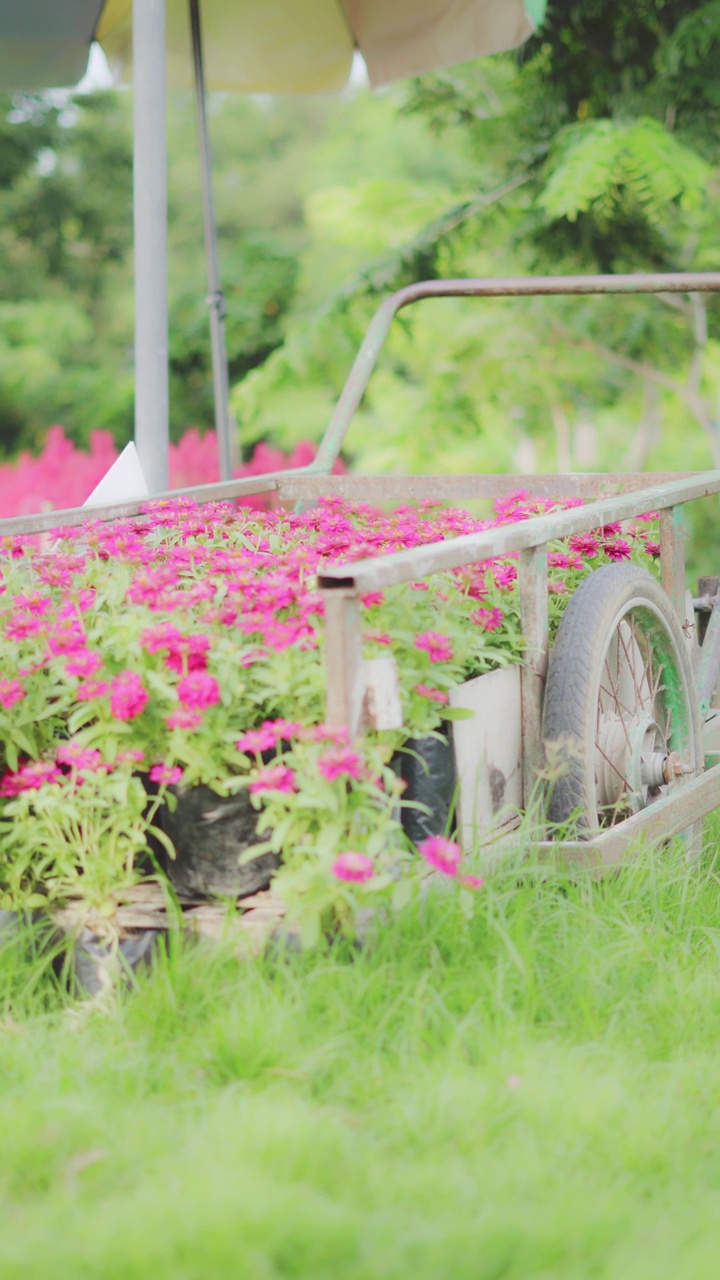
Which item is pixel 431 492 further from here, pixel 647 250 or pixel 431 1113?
pixel 647 250

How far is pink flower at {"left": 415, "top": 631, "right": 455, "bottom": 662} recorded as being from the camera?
204cm

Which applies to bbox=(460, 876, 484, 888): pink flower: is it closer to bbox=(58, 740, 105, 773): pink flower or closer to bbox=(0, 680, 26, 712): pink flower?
bbox=(58, 740, 105, 773): pink flower

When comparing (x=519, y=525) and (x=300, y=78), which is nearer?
(x=519, y=525)

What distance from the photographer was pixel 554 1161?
1605 millimetres

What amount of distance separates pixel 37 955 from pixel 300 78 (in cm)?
452

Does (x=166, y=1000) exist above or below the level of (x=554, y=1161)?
above

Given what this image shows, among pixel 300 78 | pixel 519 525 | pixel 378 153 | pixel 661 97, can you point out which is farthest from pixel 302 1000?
pixel 378 153

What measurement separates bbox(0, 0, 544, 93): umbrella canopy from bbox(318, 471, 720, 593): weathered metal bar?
8.93ft

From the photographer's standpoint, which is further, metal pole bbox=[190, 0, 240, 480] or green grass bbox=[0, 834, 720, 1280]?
metal pole bbox=[190, 0, 240, 480]


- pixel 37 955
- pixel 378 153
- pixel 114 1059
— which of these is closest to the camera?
pixel 114 1059

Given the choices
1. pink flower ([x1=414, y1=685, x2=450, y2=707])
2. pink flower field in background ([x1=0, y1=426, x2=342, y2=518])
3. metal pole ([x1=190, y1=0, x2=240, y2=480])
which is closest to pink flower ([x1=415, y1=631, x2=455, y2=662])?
pink flower ([x1=414, y1=685, x2=450, y2=707])

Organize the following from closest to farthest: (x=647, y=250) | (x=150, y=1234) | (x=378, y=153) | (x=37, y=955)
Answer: (x=150, y=1234) < (x=37, y=955) < (x=647, y=250) < (x=378, y=153)

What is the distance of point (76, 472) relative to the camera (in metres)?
6.80

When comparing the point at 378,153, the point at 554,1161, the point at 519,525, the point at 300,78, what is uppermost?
the point at 378,153
